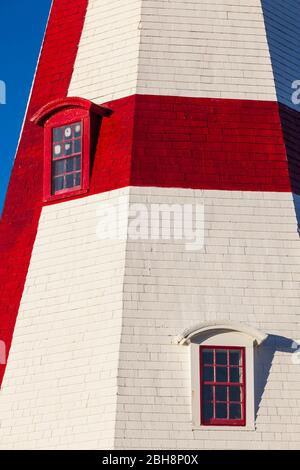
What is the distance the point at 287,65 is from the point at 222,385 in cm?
528

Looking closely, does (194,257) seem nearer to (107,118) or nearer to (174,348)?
(174,348)

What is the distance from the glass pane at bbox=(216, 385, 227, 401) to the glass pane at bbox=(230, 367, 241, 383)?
0.17 metres

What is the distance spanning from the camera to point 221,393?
19.6 meters

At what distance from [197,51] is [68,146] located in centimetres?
242

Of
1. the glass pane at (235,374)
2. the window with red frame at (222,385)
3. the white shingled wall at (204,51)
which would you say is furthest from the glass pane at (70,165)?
the glass pane at (235,374)

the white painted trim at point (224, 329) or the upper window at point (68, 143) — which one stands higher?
the upper window at point (68, 143)

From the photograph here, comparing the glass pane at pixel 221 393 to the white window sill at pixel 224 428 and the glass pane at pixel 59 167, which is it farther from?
the glass pane at pixel 59 167

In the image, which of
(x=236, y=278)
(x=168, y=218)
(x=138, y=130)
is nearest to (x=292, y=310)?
(x=236, y=278)

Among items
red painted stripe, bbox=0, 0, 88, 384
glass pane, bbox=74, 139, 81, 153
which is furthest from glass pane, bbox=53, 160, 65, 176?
red painted stripe, bbox=0, 0, 88, 384

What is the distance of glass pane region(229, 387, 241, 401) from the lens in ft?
64.2

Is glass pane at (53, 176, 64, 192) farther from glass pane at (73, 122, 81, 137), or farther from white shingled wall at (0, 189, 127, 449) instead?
glass pane at (73, 122, 81, 137)

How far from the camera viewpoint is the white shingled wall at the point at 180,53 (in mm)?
21078

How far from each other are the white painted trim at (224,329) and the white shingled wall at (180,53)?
3.65 meters

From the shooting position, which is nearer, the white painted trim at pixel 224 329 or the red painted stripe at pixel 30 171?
the white painted trim at pixel 224 329
